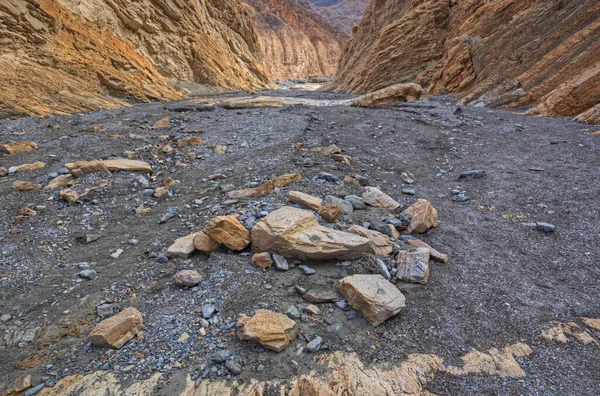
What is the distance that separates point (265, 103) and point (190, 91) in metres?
6.63

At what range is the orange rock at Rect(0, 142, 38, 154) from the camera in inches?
210

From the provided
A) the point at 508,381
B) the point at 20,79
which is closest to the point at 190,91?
the point at 20,79

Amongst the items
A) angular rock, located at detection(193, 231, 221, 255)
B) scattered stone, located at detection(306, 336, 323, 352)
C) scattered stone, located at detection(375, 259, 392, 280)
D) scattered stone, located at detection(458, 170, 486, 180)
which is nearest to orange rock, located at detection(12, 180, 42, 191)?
angular rock, located at detection(193, 231, 221, 255)

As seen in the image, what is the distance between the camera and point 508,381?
171 cm

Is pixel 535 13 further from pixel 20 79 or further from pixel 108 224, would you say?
pixel 20 79

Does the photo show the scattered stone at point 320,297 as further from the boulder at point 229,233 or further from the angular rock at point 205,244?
the angular rock at point 205,244

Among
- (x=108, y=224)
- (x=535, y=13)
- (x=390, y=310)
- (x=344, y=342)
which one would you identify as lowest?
(x=108, y=224)

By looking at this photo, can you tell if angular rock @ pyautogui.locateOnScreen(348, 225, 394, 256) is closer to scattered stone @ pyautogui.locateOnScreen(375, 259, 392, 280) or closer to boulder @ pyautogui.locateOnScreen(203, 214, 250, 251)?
scattered stone @ pyautogui.locateOnScreen(375, 259, 392, 280)

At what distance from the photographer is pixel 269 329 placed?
187 centimetres

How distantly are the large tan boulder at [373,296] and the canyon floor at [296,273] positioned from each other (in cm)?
8

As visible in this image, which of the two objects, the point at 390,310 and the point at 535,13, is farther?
the point at 535,13

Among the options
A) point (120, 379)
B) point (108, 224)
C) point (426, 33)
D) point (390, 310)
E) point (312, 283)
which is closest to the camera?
point (120, 379)

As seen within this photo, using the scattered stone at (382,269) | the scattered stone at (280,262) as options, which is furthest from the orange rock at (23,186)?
the scattered stone at (382,269)

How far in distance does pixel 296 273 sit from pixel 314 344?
652 millimetres
